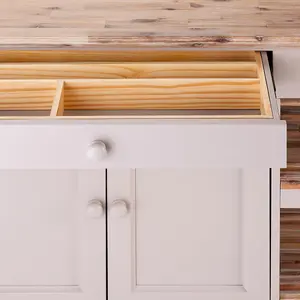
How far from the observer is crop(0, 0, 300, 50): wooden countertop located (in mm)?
1598

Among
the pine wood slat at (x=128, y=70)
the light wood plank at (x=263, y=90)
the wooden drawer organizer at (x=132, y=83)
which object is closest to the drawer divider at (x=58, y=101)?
the wooden drawer organizer at (x=132, y=83)

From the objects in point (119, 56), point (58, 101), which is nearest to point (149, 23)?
point (119, 56)

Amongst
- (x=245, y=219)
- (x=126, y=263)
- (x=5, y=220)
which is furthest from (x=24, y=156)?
(x=245, y=219)

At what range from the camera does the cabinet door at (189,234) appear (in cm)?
157

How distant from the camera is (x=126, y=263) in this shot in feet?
5.28

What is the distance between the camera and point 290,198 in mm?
1595

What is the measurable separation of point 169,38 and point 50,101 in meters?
0.29

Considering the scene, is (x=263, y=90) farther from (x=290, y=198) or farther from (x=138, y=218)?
(x=138, y=218)

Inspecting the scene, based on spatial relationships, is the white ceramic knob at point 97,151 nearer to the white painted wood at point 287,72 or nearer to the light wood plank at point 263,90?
the light wood plank at point 263,90

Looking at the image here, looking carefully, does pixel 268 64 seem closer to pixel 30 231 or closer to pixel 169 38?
pixel 169 38

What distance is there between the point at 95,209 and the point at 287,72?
486 mm

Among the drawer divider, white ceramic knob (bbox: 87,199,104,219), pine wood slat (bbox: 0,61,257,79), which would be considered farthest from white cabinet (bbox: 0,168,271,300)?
pine wood slat (bbox: 0,61,257,79)

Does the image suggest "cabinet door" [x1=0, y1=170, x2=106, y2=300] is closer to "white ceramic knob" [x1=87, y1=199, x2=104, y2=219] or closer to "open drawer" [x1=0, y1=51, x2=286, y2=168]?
"white ceramic knob" [x1=87, y1=199, x2=104, y2=219]

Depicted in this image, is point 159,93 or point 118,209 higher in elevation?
point 159,93
